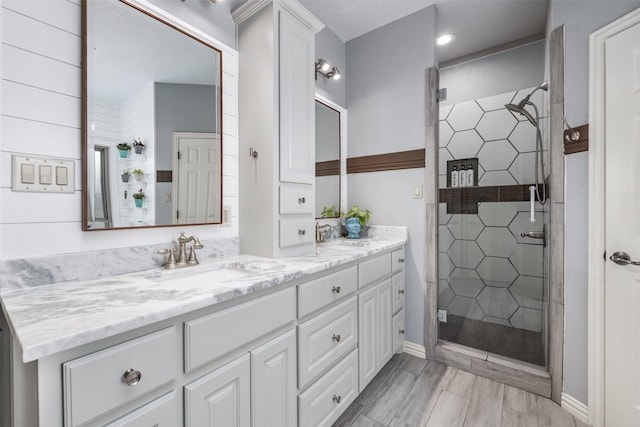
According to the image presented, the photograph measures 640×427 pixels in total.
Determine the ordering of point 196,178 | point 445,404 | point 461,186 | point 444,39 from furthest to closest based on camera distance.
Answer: point 444,39, point 461,186, point 445,404, point 196,178

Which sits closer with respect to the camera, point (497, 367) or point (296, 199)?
point (296, 199)

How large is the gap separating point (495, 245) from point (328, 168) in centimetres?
157

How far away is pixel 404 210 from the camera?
2.34 meters

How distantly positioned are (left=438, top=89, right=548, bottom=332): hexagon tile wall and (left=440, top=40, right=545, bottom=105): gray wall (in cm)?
33

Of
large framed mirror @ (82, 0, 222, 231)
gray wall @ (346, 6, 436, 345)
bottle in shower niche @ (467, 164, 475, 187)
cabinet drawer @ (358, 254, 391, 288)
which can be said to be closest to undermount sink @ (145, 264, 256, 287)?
large framed mirror @ (82, 0, 222, 231)

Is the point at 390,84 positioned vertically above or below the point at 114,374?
above

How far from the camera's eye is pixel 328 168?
245 centimetres

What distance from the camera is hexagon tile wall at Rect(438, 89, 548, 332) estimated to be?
228 centimetres

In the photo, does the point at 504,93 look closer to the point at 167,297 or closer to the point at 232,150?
the point at 232,150

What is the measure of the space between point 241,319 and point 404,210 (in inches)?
67.7

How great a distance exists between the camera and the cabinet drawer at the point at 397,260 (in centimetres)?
207

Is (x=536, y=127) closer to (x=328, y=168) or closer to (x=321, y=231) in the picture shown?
(x=328, y=168)

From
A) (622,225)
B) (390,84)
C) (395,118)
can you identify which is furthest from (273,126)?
(622,225)

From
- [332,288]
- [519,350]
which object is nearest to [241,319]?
[332,288]
